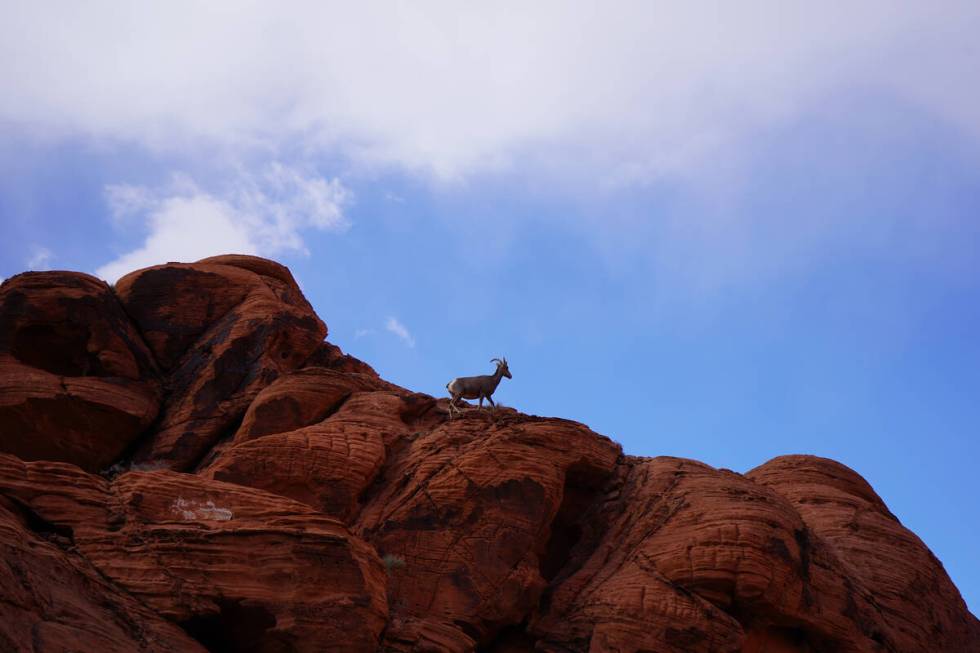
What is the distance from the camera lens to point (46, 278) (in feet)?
94.8

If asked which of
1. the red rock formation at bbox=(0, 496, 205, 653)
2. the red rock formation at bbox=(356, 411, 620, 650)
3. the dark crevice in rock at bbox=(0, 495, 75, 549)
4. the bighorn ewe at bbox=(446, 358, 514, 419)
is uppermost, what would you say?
the bighorn ewe at bbox=(446, 358, 514, 419)

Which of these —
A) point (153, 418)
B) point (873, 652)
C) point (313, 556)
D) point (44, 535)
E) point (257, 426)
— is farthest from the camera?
point (153, 418)

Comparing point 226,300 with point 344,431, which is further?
point 226,300

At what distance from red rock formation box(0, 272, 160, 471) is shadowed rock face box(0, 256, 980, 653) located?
0.19 ft

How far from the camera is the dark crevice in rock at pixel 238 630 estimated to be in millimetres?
15266

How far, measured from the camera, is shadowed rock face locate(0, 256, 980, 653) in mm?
15273

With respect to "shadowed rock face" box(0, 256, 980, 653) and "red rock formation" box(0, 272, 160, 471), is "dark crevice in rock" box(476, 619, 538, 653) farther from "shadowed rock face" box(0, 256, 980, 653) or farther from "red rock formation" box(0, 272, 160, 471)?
"red rock formation" box(0, 272, 160, 471)

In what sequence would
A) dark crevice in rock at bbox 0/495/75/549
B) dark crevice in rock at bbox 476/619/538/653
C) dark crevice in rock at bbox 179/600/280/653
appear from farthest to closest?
dark crevice in rock at bbox 476/619/538/653, dark crevice in rock at bbox 179/600/280/653, dark crevice in rock at bbox 0/495/75/549

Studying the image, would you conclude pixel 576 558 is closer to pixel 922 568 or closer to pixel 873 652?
pixel 873 652

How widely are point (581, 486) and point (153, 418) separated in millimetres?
11589

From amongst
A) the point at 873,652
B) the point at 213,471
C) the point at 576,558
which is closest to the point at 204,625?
the point at 213,471

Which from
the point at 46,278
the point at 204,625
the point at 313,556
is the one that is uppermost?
the point at 46,278

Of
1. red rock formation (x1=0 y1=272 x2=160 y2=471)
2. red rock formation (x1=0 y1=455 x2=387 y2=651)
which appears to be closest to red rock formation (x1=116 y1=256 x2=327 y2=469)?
red rock formation (x1=0 y1=272 x2=160 y2=471)

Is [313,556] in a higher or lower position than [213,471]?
lower
